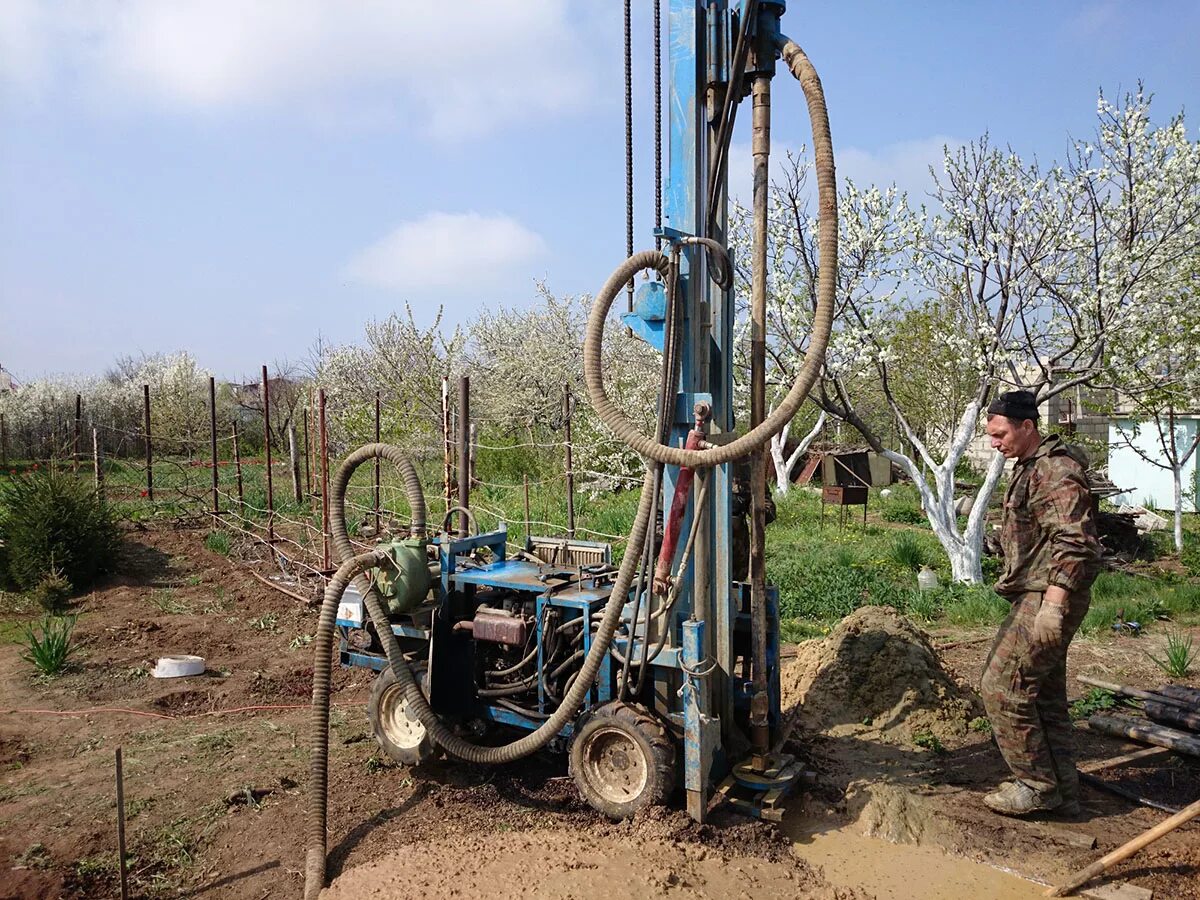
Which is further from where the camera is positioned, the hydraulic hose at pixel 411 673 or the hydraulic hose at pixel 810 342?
the hydraulic hose at pixel 411 673

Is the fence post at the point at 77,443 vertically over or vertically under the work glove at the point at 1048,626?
over

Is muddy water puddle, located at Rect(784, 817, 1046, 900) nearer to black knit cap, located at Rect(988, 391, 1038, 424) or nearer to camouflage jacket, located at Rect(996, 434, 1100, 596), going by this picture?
camouflage jacket, located at Rect(996, 434, 1100, 596)

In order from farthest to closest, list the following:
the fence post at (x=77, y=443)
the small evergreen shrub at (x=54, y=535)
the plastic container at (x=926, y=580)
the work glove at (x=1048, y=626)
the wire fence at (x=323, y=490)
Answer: the fence post at (x=77, y=443) → the wire fence at (x=323, y=490) → the small evergreen shrub at (x=54, y=535) → the plastic container at (x=926, y=580) → the work glove at (x=1048, y=626)

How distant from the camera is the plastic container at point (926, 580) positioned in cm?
931

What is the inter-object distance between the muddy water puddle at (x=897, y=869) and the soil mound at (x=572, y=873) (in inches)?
4.9

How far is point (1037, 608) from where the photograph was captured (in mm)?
4191

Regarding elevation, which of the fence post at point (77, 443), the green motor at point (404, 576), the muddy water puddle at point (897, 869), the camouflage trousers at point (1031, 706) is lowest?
the muddy water puddle at point (897, 869)

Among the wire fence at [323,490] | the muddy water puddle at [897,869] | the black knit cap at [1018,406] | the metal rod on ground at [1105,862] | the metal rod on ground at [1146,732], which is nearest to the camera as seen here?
the metal rod on ground at [1105,862]

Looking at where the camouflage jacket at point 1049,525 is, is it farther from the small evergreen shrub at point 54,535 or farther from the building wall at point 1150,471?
the building wall at point 1150,471

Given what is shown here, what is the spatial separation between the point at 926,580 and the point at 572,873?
703 centimetres

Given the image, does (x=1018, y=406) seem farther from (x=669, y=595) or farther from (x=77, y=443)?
(x=77, y=443)

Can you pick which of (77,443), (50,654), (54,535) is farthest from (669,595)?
(77,443)

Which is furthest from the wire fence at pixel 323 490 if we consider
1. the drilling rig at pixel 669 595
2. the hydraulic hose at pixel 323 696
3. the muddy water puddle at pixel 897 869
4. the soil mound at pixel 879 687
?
the muddy water puddle at pixel 897 869

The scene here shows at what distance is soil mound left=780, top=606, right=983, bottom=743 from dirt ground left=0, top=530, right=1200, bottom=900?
0.40ft
